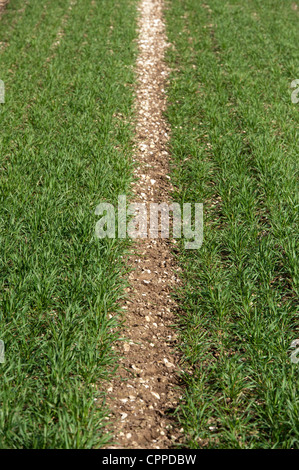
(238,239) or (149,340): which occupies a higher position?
(238,239)

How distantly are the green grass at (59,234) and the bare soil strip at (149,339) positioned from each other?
0.60 ft

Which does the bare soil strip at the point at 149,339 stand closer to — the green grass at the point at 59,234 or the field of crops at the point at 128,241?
the field of crops at the point at 128,241

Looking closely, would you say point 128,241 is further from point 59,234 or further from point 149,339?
point 149,339

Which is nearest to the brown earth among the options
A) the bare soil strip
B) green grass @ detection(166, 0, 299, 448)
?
the bare soil strip

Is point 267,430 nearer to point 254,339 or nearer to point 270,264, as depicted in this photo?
point 254,339

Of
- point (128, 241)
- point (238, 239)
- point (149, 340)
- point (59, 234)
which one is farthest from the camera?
point (128, 241)

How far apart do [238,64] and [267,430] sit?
7.44 m

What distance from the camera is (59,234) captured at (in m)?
4.59

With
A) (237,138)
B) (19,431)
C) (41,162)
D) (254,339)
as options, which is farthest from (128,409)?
(237,138)

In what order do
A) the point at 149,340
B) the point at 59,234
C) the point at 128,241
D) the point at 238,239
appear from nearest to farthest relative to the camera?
the point at 149,340
the point at 59,234
the point at 238,239
the point at 128,241

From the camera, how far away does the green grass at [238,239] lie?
3.26 m

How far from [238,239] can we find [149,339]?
4.80 ft

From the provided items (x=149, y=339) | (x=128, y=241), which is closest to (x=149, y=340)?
(x=149, y=339)

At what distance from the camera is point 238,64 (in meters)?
8.81
